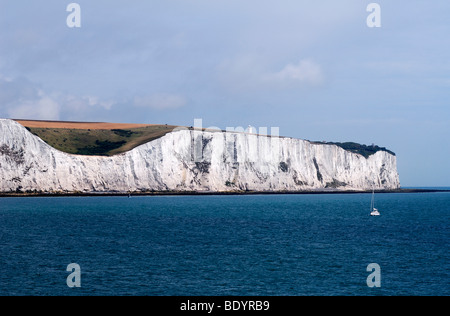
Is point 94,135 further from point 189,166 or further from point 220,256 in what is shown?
point 220,256

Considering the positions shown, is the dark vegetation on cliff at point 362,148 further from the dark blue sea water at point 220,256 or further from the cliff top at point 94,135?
the dark blue sea water at point 220,256

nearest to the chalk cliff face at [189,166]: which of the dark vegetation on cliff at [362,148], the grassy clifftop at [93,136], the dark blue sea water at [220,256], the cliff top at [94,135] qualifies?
the dark vegetation on cliff at [362,148]

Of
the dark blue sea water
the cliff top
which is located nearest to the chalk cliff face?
the cliff top

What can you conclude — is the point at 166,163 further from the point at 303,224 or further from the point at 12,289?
the point at 12,289

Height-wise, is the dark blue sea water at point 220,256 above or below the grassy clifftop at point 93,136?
below

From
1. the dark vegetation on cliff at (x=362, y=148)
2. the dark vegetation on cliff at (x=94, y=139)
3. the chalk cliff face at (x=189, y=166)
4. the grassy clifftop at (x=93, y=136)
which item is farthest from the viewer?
the dark vegetation on cliff at (x=362, y=148)

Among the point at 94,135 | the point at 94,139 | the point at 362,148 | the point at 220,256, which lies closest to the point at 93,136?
the point at 94,135
